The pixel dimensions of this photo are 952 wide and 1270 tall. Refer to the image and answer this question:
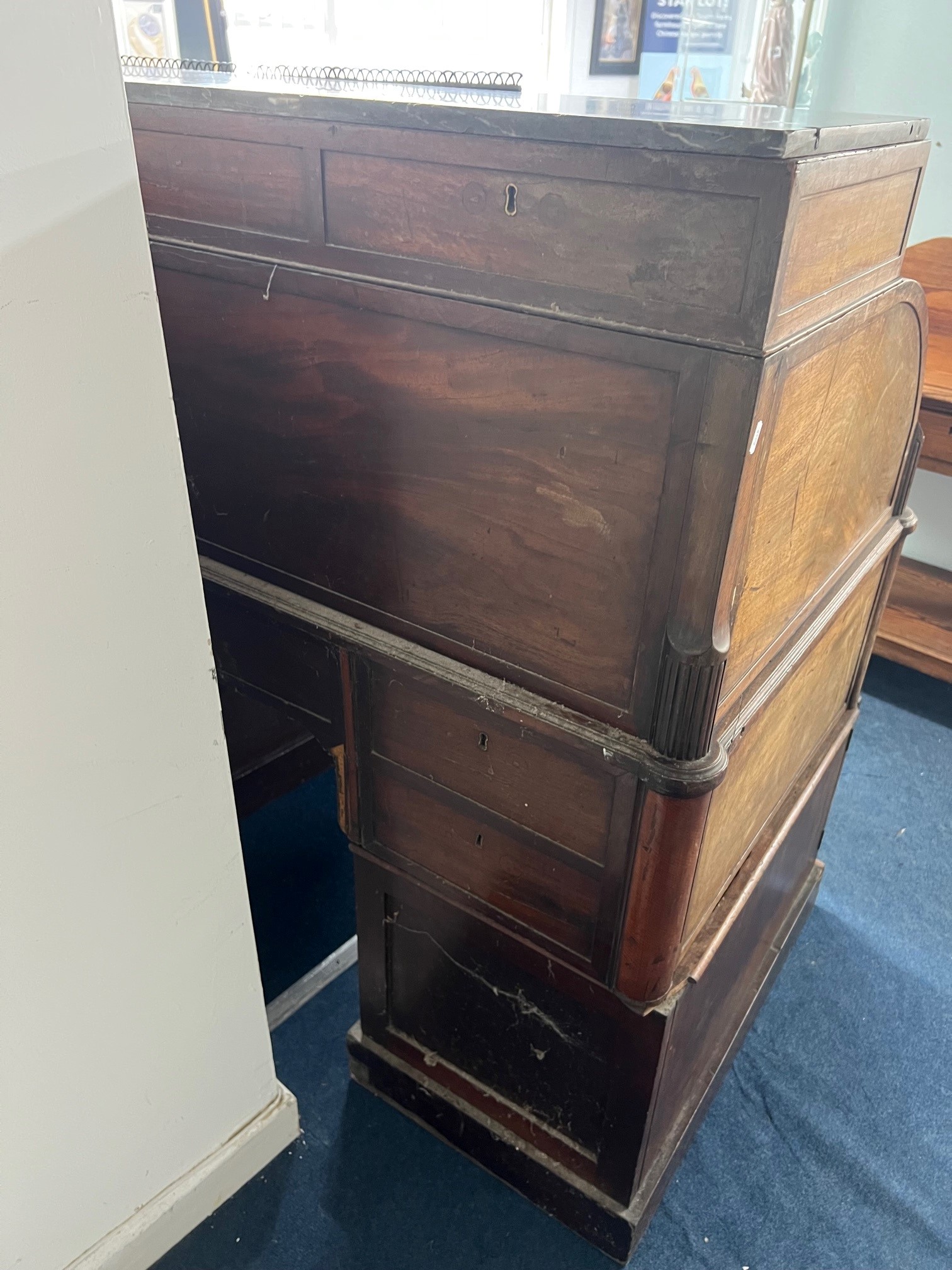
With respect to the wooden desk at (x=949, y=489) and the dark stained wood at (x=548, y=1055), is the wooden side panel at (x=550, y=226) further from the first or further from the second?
the wooden desk at (x=949, y=489)

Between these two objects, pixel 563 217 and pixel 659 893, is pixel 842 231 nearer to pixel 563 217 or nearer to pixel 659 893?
pixel 563 217

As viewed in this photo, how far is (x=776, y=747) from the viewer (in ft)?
4.03

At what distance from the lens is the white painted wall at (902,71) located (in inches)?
90.6

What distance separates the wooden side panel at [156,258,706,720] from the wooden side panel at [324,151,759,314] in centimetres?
4

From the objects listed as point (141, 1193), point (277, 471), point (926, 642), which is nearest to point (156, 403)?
point (277, 471)

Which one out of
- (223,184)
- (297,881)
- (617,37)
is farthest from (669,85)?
(297,881)

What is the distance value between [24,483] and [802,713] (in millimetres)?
1033

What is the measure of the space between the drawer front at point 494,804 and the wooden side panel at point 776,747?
4.6 inches

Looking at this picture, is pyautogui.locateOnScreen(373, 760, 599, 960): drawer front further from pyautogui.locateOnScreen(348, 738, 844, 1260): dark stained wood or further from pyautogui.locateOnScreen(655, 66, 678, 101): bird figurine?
pyautogui.locateOnScreen(655, 66, 678, 101): bird figurine

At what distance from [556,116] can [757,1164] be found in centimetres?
148

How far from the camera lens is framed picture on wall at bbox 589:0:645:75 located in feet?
8.21

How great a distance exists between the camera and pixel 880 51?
2391mm

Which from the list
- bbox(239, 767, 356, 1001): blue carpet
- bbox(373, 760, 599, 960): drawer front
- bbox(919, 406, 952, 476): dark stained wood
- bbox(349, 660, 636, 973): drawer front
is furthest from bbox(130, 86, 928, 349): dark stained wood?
bbox(919, 406, 952, 476): dark stained wood

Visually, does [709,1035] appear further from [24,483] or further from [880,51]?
[880,51]
